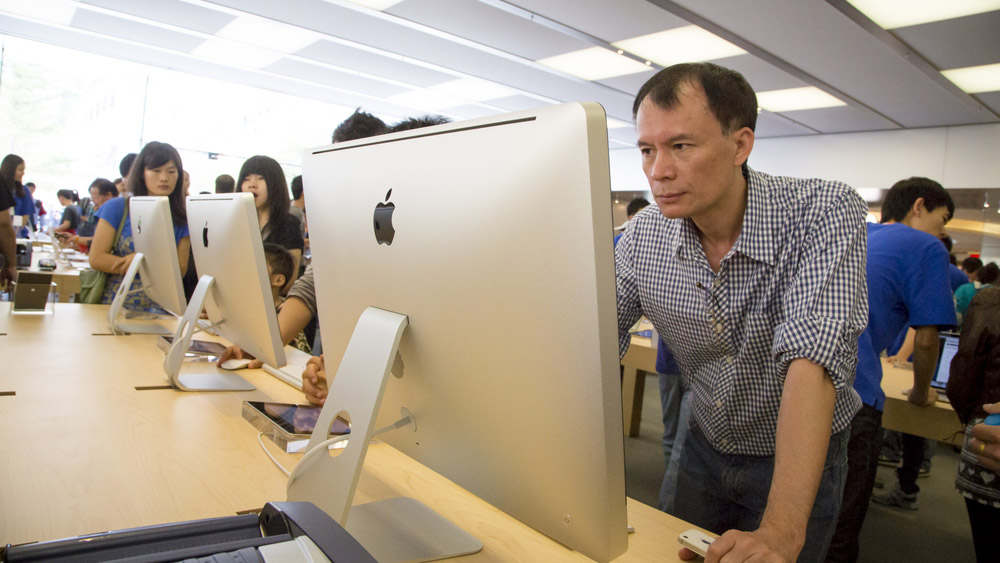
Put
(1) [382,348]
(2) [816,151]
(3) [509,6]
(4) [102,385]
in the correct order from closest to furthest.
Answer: (1) [382,348]
(4) [102,385]
(3) [509,6]
(2) [816,151]

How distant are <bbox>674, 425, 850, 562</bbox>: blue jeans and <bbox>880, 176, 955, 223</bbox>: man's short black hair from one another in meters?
1.79

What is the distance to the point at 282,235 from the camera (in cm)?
299

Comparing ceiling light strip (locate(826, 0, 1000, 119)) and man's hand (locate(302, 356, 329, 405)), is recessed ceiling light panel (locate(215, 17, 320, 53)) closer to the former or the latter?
ceiling light strip (locate(826, 0, 1000, 119))

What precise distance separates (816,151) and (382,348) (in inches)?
364

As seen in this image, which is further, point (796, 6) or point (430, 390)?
point (796, 6)

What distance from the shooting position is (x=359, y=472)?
867 mm

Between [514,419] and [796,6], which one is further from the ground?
[796,6]

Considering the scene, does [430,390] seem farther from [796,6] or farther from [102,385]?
[796,6]

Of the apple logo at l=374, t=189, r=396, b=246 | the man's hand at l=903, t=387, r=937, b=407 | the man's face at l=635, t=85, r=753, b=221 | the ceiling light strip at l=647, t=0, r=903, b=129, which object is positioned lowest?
the man's hand at l=903, t=387, r=937, b=407

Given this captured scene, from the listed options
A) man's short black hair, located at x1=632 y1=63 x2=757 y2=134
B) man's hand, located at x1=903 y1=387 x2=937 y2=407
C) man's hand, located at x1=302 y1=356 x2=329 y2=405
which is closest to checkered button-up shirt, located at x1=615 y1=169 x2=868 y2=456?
man's short black hair, located at x1=632 y1=63 x2=757 y2=134

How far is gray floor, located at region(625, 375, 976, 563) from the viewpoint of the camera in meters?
2.89

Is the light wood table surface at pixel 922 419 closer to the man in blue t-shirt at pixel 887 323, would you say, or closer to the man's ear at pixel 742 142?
the man in blue t-shirt at pixel 887 323

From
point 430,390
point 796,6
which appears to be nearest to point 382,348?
point 430,390

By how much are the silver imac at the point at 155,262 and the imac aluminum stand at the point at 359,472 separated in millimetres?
1376
